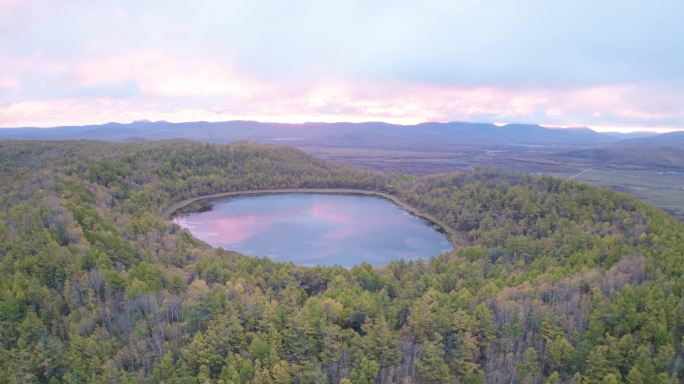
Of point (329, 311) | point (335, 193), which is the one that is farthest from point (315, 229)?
point (329, 311)

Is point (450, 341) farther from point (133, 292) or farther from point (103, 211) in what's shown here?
point (103, 211)

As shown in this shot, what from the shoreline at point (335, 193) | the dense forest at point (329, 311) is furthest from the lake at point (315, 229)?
the dense forest at point (329, 311)

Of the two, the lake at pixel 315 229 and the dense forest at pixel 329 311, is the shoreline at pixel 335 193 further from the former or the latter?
the dense forest at pixel 329 311

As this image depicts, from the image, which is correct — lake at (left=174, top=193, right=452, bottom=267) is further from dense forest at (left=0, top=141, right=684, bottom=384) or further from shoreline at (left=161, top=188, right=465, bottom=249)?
dense forest at (left=0, top=141, right=684, bottom=384)

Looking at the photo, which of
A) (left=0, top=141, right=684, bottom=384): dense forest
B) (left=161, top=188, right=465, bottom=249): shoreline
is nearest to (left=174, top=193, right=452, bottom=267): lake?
(left=161, top=188, right=465, bottom=249): shoreline

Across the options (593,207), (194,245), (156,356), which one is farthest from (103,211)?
(593,207)

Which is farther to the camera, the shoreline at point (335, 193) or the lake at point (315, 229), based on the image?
the shoreline at point (335, 193)

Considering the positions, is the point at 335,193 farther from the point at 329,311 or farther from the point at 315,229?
the point at 329,311
